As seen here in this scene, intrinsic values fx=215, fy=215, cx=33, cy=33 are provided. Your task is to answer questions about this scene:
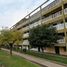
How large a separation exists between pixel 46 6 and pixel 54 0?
18.4 ft

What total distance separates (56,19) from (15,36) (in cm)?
1198

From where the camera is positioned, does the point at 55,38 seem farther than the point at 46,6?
No

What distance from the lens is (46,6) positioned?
5131 centimetres

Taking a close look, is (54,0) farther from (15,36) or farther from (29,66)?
(29,66)

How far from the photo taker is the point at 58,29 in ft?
140

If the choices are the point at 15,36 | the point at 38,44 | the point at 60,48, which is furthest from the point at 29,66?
the point at 15,36

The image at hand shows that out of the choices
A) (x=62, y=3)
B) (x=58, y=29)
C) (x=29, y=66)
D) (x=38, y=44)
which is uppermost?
(x=62, y=3)

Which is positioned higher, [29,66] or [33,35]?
[33,35]

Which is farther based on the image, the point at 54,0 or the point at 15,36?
the point at 15,36

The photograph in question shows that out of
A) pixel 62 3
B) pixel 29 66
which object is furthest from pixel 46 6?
pixel 29 66

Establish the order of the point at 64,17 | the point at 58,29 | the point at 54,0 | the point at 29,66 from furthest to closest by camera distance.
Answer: the point at 54,0
the point at 58,29
the point at 64,17
the point at 29,66

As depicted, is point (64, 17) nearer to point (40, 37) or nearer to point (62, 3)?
point (62, 3)

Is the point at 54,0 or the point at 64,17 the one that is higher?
the point at 54,0

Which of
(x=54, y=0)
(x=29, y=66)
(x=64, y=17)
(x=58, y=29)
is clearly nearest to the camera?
(x=29, y=66)
